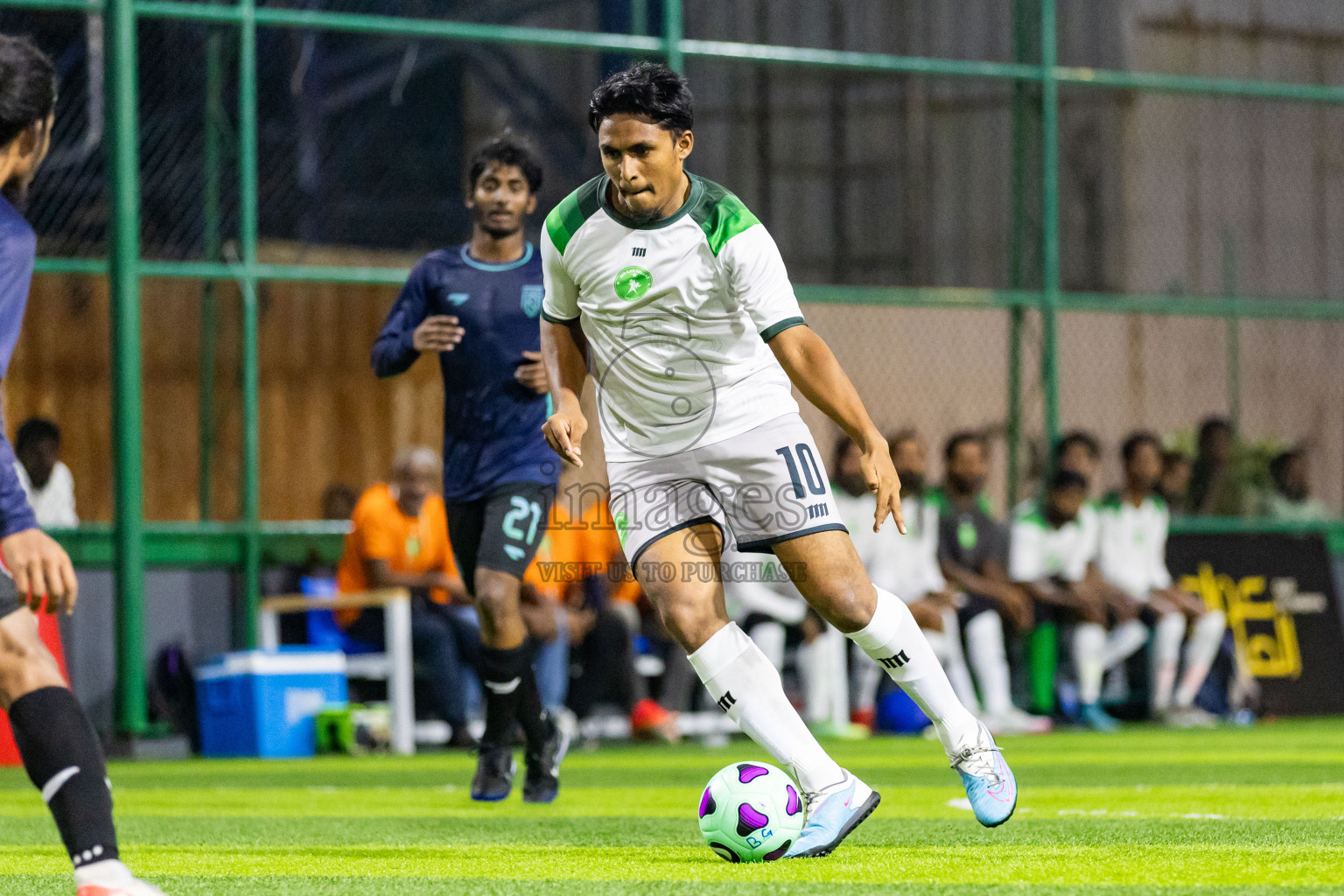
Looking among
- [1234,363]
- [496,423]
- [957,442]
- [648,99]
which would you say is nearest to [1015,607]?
[957,442]

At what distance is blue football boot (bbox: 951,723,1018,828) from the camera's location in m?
5.34

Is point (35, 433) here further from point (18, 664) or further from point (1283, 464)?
point (1283, 464)

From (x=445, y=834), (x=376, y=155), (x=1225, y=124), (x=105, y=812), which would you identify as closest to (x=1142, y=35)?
(x=1225, y=124)

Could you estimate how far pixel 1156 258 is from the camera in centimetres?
1745

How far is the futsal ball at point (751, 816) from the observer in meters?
5.07

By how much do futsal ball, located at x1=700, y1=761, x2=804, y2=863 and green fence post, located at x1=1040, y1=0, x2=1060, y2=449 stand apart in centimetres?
994

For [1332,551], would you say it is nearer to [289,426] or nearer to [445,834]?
[289,426]

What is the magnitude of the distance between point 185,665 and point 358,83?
192 inches

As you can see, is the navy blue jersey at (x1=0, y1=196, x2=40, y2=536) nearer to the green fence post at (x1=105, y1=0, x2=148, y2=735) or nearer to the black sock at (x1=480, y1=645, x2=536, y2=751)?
the black sock at (x1=480, y1=645, x2=536, y2=751)

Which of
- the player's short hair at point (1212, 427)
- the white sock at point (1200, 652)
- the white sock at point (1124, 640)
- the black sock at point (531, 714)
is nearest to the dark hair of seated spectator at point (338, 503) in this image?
the white sock at point (1124, 640)

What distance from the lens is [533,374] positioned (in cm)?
748

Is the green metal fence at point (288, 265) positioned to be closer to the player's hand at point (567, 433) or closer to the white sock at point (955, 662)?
the white sock at point (955, 662)

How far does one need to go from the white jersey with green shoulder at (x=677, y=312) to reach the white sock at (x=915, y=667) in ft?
2.09

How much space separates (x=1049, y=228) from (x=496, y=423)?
8525mm
